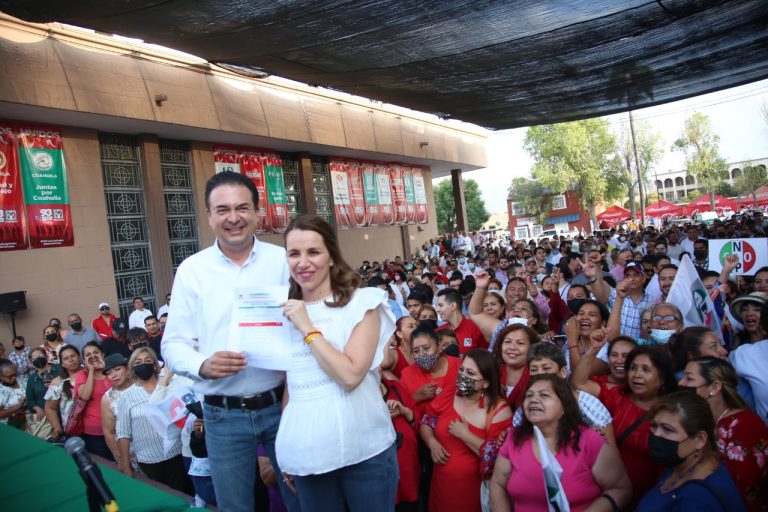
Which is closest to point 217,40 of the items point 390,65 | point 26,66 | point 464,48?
point 390,65

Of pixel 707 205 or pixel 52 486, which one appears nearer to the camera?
pixel 52 486

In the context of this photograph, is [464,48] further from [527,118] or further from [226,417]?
[226,417]

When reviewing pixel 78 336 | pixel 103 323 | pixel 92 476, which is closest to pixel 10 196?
pixel 103 323

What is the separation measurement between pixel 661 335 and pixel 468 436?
1867 millimetres

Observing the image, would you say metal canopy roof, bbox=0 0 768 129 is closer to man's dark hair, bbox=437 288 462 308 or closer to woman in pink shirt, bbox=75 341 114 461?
man's dark hair, bbox=437 288 462 308

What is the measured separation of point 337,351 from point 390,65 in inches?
274

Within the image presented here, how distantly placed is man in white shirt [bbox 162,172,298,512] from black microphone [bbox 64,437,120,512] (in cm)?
79

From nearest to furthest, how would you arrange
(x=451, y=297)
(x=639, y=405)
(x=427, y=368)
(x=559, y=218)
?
(x=639, y=405)
(x=427, y=368)
(x=451, y=297)
(x=559, y=218)

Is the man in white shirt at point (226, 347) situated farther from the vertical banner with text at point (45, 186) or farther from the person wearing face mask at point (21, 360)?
the vertical banner with text at point (45, 186)

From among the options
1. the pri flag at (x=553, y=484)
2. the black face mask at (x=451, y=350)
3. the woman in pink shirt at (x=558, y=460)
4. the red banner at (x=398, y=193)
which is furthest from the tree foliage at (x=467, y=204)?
the pri flag at (x=553, y=484)

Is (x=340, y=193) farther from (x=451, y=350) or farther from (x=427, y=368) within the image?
(x=427, y=368)

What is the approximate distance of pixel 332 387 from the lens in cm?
192

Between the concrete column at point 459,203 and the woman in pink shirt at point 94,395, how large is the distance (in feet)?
65.3

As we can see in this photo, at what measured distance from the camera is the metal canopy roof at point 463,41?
248 inches
